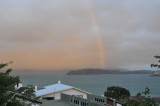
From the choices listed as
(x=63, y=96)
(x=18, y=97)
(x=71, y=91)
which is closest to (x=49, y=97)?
(x=71, y=91)

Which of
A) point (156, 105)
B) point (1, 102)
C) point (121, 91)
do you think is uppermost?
point (156, 105)

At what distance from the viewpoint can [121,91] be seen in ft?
221

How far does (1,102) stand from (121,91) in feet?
198

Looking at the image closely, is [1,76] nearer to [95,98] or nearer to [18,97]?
[18,97]

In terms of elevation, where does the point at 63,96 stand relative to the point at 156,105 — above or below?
below

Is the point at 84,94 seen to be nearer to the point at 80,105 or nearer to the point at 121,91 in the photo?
the point at 80,105

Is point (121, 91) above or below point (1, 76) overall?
below

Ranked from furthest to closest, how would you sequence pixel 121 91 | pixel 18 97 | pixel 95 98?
pixel 121 91 → pixel 95 98 → pixel 18 97

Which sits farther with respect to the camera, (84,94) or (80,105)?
(84,94)

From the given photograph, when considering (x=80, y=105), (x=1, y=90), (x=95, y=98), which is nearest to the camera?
(x=1, y=90)

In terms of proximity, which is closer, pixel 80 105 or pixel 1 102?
pixel 1 102

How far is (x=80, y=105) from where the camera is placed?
2356 centimetres

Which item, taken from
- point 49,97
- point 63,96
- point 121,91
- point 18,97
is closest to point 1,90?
point 18,97

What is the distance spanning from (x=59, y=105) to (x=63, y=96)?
3901 mm
